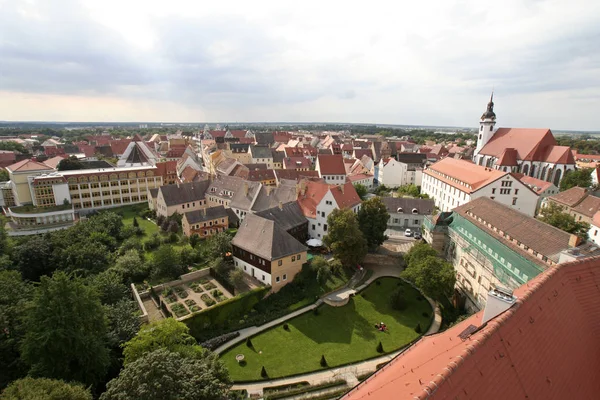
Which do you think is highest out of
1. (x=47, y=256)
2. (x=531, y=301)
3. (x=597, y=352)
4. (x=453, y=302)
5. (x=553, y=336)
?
(x=531, y=301)

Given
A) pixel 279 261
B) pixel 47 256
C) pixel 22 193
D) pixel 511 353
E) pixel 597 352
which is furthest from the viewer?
pixel 22 193

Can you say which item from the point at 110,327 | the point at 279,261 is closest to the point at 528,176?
the point at 279,261

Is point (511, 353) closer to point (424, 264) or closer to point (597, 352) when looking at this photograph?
point (597, 352)

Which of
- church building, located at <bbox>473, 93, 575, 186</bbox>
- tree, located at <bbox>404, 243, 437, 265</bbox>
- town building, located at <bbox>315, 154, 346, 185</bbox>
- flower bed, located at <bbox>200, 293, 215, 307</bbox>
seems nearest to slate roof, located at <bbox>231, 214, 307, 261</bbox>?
flower bed, located at <bbox>200, 293, 215, 307</bbox>

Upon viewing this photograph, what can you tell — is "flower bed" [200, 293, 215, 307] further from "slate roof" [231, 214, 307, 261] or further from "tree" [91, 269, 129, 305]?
"tree" [91, 269, 129, 305]

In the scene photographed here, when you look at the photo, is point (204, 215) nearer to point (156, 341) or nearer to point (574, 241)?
point (156, 341)

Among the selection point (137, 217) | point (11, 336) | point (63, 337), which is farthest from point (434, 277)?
point (137, 217)

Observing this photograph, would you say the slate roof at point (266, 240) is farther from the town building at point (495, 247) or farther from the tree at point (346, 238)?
the town building at point (495, 247)
